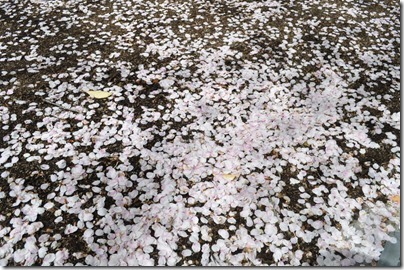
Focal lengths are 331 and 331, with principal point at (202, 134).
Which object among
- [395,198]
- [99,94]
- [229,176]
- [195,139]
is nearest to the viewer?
[395,198]

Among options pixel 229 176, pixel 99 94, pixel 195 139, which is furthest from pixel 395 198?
pixel 99 94

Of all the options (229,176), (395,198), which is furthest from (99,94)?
(395,198)

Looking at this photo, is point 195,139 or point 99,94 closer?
point 195,139

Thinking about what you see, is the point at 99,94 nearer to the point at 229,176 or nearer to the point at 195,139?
the point at 195,139

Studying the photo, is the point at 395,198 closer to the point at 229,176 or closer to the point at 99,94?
the point at 229,176

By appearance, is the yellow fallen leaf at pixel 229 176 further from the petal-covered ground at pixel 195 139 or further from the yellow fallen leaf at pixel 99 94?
the yellow fallen leaf at pixel 99 94

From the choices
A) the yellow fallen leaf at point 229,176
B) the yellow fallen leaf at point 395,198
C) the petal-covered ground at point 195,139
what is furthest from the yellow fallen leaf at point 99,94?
the yellow fallen leaf at point 395,198

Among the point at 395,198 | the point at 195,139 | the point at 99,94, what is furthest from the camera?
the point at 99,94

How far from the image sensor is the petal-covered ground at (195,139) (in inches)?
154

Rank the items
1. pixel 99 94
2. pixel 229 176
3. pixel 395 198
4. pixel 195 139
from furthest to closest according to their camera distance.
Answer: pixel 99 94, pixel 195 139, pixel 229 176, pixel 395 198

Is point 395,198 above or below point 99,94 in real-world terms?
below

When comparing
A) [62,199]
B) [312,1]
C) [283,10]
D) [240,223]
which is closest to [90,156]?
[62,199]

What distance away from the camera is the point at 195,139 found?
5.15m

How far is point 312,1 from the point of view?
9.34 metres
